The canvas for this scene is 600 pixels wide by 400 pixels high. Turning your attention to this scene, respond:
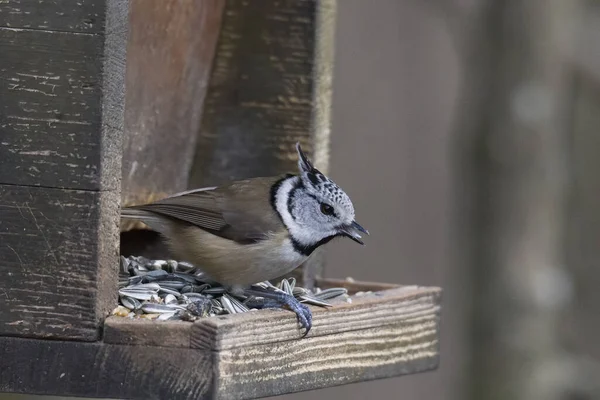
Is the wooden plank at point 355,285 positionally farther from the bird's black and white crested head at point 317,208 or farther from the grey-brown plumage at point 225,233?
the grey-brown plumage at point 225,233

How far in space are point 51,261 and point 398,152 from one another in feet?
18.3

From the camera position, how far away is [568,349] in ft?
21.3

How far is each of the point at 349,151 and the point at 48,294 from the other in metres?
5.25

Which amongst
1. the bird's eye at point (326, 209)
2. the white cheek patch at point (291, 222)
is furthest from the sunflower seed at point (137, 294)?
the bird's eye at point (326, 209)

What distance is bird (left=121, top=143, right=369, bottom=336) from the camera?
3.66 meters

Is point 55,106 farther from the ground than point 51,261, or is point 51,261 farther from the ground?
point 55,106

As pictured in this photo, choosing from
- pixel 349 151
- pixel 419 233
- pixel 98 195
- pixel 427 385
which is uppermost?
pixel 98 195

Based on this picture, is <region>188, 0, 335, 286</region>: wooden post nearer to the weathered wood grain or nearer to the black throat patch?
the black throat patch

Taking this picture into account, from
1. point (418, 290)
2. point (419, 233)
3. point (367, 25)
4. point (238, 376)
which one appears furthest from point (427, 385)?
point (238, 376)

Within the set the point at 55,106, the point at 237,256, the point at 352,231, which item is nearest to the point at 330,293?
the point at 352,231

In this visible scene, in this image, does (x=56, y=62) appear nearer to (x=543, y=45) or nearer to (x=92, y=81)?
(x=92, y=81)

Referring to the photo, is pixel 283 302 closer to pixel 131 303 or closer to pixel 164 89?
pixel 131 303

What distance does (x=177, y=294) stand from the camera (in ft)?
11.5

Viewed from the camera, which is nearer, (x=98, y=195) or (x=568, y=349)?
(x=98, y=195)
